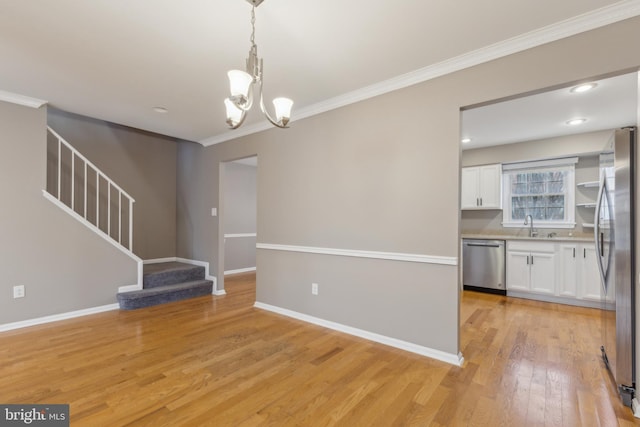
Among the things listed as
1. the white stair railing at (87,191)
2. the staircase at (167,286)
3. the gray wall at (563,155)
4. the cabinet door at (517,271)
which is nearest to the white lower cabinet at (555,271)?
the cabinet door at (517,271)

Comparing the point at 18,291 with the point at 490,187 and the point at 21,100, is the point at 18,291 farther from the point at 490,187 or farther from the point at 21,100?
the point at 490,187

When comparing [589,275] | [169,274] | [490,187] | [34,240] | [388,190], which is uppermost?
[490,187]

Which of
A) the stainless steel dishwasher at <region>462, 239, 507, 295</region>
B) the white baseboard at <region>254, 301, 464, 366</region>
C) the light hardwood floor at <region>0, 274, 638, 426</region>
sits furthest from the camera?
the stainless steel dishwasher at <region>462, 239, 507, 295</region>

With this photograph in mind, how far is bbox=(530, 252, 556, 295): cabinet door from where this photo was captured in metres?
4.16

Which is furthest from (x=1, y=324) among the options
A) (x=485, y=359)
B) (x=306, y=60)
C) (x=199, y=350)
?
(x=485, y=359)

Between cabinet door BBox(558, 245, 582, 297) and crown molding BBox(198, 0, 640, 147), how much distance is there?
3.21 meters

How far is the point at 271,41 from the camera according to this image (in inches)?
85.4

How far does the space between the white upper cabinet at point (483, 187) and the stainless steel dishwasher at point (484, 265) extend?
73cm

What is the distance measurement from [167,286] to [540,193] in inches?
240

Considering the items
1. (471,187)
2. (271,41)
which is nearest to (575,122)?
(471,187)

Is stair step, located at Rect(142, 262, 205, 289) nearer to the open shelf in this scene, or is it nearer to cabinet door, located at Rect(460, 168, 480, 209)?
cabinet door, located at Rect(460, 168, 480, 209)

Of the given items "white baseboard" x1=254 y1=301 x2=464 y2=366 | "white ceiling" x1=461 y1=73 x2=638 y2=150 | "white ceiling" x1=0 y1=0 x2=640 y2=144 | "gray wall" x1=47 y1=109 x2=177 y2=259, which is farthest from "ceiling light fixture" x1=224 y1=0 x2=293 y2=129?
"gray wall" x1=47 y1=109 x2=177 y2=259

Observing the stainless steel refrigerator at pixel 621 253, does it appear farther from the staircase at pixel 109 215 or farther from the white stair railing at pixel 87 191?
the white stair railing at pixel 87 191

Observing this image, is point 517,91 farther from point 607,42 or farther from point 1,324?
point 1,324
